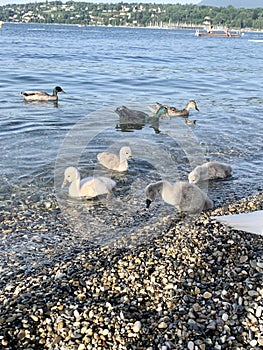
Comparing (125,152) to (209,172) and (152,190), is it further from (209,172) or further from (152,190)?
(152,190)

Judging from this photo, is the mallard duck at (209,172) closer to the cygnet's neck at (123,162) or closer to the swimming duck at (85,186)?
the cygnet's neck at (123,162)

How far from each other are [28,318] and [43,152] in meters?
5.75

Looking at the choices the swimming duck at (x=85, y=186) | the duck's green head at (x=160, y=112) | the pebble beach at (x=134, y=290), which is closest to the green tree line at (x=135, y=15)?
the duck's green head at (x=160, y=112)

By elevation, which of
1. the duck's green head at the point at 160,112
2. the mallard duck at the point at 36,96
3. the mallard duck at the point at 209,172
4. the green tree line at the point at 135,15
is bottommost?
the green tree line at the point at 135,15

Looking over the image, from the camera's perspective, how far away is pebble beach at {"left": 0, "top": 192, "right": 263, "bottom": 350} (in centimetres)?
→ 398

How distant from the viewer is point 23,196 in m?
7.23

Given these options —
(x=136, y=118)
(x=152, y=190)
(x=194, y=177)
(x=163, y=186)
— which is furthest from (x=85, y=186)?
(x=136, y=118)

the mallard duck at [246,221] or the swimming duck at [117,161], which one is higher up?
the mallard duck at [246,221]

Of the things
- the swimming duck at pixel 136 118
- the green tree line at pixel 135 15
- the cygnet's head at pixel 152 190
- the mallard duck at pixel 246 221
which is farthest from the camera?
the green tree line at pixel 135 15

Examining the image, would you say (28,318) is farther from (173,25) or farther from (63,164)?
(173,25)

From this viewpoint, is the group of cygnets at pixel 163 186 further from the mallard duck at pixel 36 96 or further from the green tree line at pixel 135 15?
the green tree line at pixel 135 15

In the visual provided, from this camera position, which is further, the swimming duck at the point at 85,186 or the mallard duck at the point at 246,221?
the swimming duck at the point at 85,186

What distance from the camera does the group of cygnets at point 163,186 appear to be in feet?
22.0

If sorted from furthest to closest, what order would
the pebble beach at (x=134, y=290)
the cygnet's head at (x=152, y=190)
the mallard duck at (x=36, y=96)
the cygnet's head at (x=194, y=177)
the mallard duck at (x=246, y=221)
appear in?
the mallard duck at (x=36, y=96) → the cygnet's head at (x=194, y=177) → the cygnet's head at (x=152, y=190) → the mallard duck at (x=246, y=221) → the pebble beach at (x=134, y=290)
